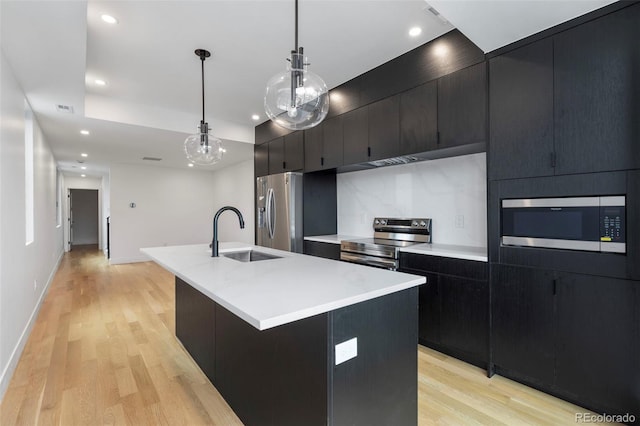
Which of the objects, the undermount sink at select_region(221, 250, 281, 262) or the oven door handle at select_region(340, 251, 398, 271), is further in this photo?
the oven door handle at select_region(340, 251, 398, 271)

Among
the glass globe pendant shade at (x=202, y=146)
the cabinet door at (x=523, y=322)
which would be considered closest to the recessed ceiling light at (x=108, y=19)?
the glass globe pendant shade at (x=202, y=146)

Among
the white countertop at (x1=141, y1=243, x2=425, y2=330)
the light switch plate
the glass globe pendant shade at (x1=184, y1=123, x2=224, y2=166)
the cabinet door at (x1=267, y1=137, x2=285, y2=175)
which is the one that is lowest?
the light switch plate

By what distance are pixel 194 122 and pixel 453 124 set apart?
147 inches

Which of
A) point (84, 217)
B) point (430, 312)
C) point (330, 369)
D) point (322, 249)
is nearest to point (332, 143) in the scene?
point (322, 249)

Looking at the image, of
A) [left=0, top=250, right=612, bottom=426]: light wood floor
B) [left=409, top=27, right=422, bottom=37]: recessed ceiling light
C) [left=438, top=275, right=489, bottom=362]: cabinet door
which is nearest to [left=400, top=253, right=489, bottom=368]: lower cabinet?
[left=438, top=275, right=489, bottom=362]: cabinet door

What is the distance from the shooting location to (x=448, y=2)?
1760 millimetres

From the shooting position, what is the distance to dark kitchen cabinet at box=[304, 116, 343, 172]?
11.8 feet

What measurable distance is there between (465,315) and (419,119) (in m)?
1.70

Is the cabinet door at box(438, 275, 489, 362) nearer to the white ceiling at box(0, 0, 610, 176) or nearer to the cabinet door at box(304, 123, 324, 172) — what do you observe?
the white ceiling at box(0, 0, 610, 176)

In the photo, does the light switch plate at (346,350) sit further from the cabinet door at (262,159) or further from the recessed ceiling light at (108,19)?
the cabinet door at (262,159)

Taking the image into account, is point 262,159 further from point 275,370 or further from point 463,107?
point 275,370

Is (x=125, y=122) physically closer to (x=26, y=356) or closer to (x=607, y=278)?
(x=26, y=356)

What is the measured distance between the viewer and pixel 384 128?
121 inches

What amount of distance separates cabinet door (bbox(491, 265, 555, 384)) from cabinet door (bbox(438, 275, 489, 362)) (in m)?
0.07
